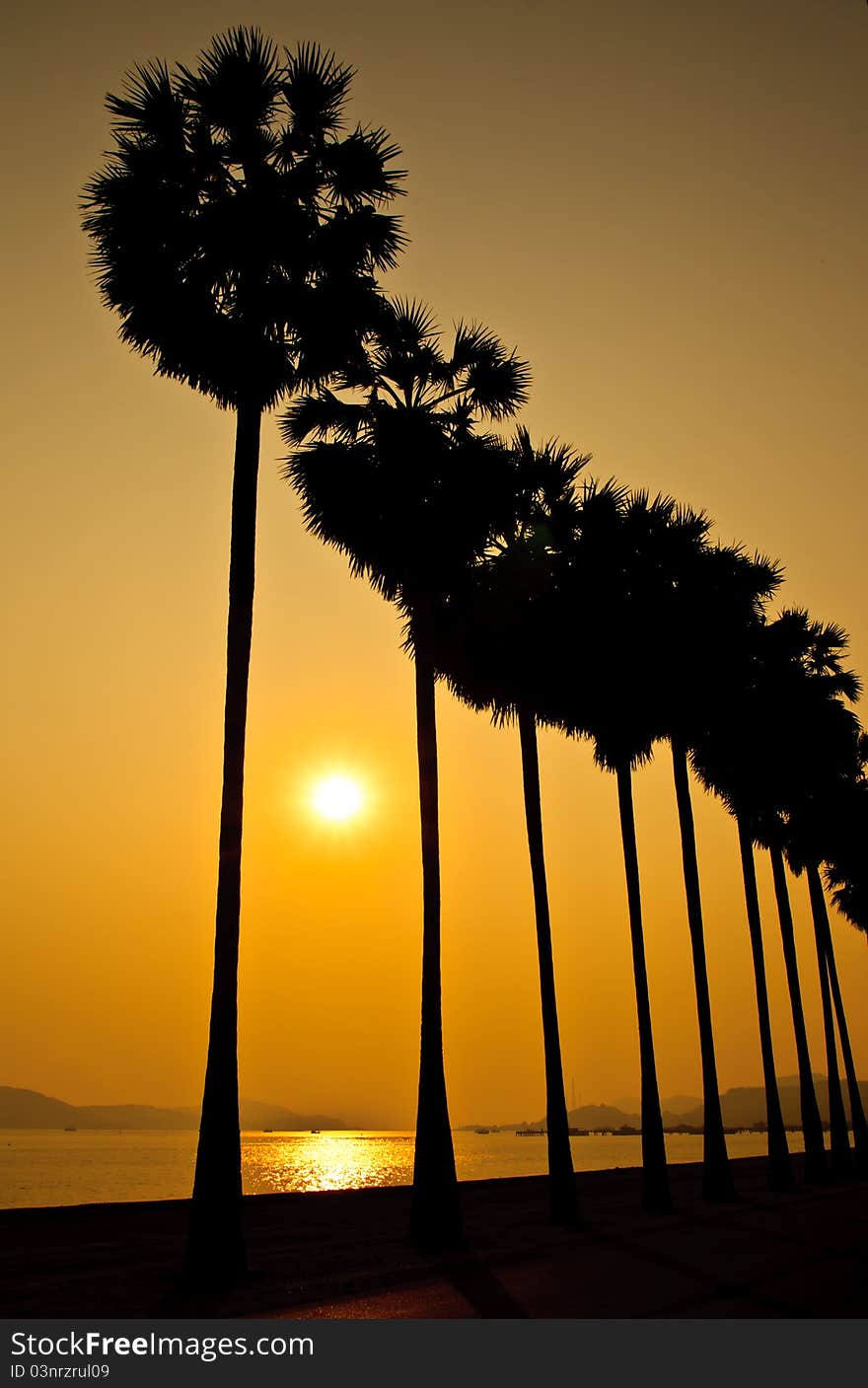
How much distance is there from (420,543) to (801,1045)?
24209mm

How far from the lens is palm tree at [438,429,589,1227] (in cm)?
2147

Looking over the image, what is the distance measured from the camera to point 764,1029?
1235 inches

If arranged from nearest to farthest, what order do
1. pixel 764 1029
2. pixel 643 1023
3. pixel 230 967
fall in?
pixel 230 967
pixel 643 1023
pixel 764 1029

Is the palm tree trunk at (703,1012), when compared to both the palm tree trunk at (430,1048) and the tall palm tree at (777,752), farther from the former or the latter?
the palm tree trunk at (430,1048)

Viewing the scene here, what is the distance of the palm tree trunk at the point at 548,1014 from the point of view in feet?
64.3

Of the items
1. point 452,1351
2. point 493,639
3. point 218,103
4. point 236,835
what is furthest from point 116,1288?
point 218,103

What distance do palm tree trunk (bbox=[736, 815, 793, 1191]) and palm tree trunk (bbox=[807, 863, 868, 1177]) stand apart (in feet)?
19.5

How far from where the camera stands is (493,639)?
2298cm

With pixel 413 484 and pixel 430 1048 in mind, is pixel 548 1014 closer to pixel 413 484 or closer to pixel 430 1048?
pixel 430 1048

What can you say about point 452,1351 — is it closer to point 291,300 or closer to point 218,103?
point 291,300

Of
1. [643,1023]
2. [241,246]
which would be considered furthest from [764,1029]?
[241,246]

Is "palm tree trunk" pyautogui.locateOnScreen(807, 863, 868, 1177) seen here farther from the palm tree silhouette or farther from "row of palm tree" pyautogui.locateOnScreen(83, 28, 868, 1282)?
"row of palm tree" pyautogui.locateOnScreen(83, 28, 868, 1282)

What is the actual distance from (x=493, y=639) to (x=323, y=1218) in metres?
12.2

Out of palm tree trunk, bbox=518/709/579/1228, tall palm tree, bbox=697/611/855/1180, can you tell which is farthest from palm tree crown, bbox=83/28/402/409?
tall palm tree, bbox=697/611/855/1180
